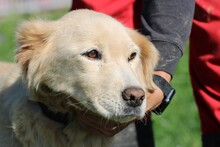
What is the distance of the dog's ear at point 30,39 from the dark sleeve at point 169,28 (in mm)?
635

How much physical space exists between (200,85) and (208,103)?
0.49ft

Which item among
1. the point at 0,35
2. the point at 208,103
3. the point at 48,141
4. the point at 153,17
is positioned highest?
the point at 153,17

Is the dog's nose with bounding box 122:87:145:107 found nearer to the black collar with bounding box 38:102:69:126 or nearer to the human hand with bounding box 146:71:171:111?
the human hand with bounding box 146:71:171:111

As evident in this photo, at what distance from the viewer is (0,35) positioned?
1080 centimetres

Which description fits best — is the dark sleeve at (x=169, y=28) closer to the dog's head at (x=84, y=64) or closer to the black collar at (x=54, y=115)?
the dog's head at (x=84, y=64)

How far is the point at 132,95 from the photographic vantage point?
3379 millimetres

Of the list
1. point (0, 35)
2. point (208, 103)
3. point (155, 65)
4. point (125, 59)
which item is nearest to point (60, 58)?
point (125, 59)

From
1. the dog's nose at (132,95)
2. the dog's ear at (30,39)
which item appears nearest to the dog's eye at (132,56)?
the dog's nose at (132,95)

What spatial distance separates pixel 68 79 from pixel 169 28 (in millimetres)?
708

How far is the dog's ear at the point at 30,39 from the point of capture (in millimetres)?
3633

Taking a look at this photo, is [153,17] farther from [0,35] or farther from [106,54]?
[0,35]

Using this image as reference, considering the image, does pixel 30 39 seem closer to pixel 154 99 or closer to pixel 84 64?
pixel 84 64

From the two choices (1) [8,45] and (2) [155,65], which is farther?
(1) [8,45]

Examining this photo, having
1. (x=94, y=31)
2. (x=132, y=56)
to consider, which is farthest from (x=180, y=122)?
(x=94, y=31)
